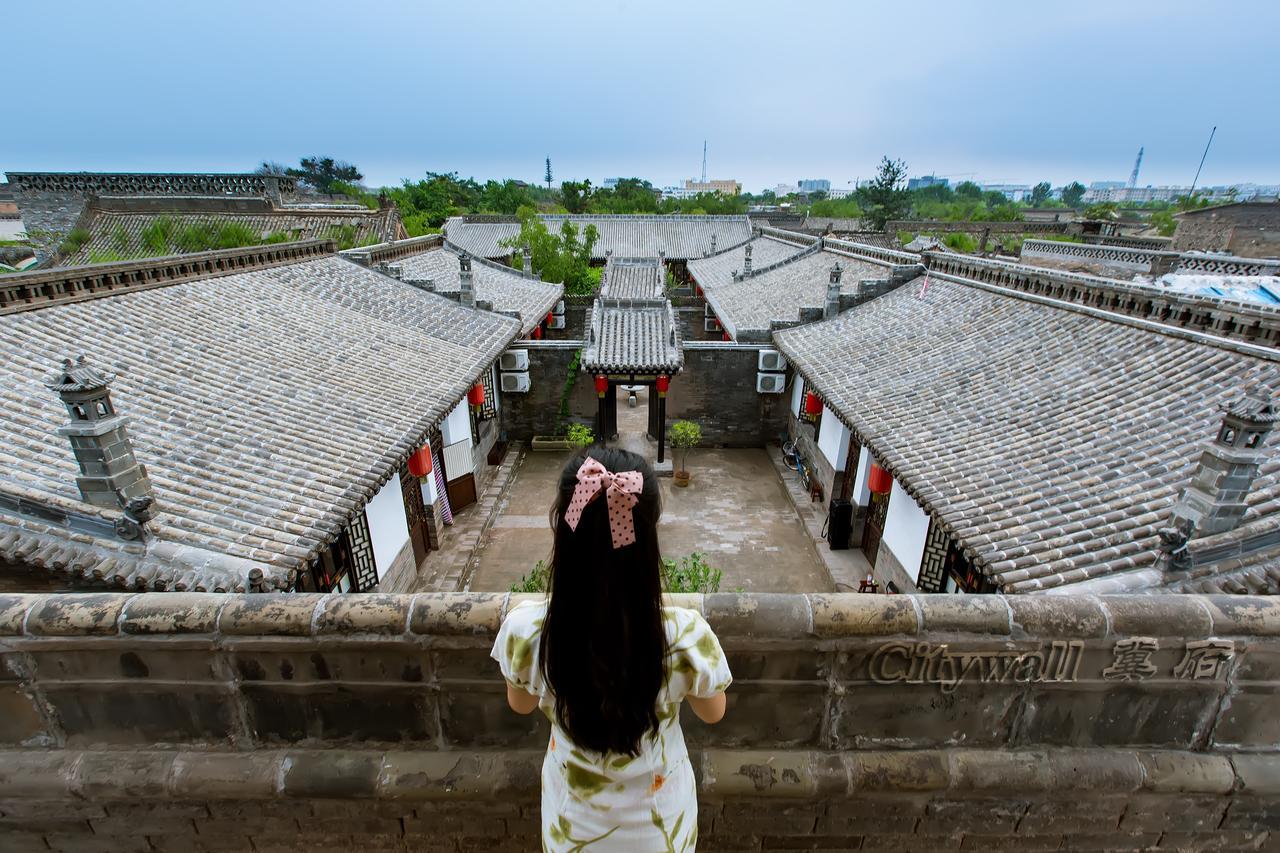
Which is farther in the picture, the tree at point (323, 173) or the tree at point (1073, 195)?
the tree at point (1073, 195)

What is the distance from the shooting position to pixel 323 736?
3.12m

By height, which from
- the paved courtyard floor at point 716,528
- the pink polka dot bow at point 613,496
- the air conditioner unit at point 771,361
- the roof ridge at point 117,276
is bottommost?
the paved courtyard floor at point 716,528

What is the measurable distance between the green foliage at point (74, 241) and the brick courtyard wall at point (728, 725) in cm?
2645

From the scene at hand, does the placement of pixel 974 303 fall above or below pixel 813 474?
above

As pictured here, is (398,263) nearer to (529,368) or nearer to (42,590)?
(529,368)

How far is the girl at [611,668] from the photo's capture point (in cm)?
177

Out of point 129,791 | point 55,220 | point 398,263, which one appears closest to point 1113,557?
point 129,791

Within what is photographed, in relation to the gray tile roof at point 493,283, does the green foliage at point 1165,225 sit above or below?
above

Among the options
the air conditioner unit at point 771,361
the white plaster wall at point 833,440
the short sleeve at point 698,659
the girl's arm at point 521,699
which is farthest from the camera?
the air conditioner unit at point 771,361

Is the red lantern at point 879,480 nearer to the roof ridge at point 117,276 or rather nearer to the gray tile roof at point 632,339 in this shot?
the gray tile roof at point 632,339

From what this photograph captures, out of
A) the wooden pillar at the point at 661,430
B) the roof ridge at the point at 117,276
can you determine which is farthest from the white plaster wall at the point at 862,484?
the roof ridge at the point at 117,276

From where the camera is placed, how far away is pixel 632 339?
15.5 meters

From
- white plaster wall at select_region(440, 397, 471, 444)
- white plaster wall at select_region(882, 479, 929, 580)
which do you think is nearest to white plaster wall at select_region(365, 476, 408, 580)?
white plaster wall at select_region(440, 397, 471, 444)

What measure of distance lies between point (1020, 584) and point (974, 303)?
27.8 ft
